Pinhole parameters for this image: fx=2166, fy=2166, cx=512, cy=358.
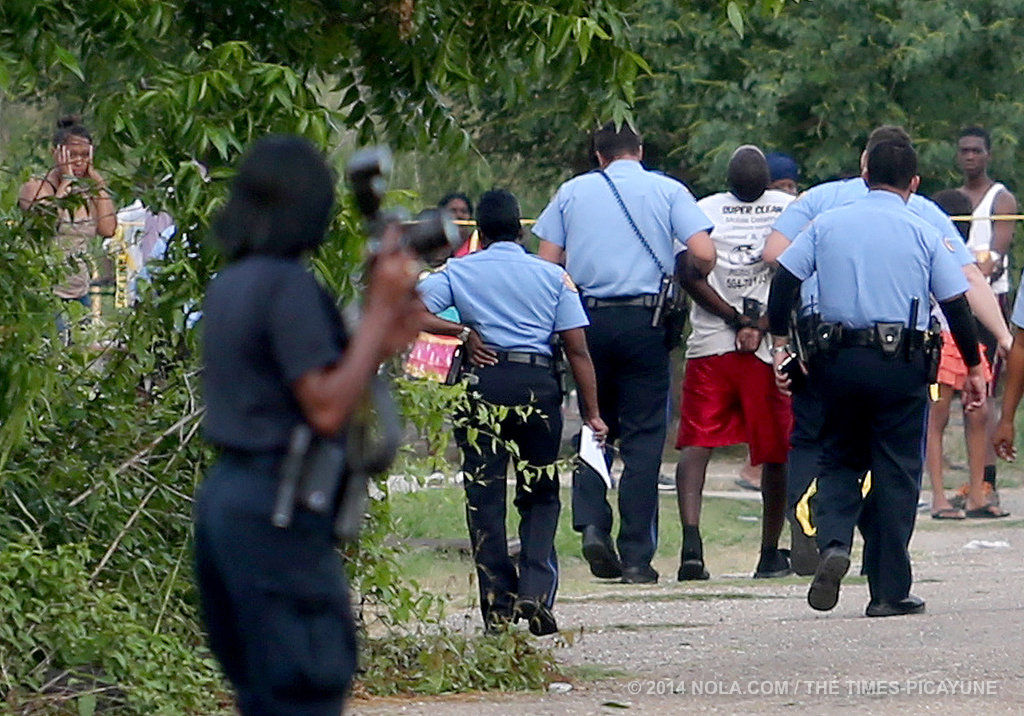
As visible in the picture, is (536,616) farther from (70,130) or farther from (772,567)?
(772,567)

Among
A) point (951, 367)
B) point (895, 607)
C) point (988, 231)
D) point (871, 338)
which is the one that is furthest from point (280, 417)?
point (988, 231)

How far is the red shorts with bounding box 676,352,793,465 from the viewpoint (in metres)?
11.0

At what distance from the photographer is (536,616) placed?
8.51 meters

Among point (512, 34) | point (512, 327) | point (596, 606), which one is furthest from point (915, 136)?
point (512, 34)

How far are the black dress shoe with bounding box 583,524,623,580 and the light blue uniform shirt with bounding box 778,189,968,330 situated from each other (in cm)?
200

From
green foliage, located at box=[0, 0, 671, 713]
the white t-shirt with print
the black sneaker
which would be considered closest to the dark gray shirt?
green foliage, located at box=[0, 0, 671, 713]

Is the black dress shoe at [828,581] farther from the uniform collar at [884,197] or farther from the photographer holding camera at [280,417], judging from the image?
the photographer holding camera at [280,417]

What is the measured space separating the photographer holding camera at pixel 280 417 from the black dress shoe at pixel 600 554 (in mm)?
6012

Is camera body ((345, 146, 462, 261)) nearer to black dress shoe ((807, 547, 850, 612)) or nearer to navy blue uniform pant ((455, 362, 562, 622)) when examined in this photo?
navy blue uniform pant ((455, 362, 562, 622))

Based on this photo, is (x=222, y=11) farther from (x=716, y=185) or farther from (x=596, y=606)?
(x=716, y=185)

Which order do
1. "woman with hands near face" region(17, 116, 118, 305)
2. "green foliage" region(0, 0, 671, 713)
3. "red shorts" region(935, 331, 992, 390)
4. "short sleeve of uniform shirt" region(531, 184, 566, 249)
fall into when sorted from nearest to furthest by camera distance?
"green foliage" region(0, 0, 671, 713) < "woman with hands near face" region(17, 116, 118, 305) < "short sleeve of uniform shirt" region(531, 184, 566, 249) < "red shorts" region(935, 331, 992, 390)

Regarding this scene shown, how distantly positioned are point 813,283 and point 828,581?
4.16 ft

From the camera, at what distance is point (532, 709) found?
7.05 m

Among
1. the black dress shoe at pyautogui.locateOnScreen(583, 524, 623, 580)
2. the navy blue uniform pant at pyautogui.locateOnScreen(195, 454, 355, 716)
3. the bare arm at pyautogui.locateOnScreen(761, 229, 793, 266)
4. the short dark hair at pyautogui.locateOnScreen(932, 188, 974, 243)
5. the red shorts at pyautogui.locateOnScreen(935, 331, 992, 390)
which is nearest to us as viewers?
the navy blue uniform pant at pyautogui.locateOnScreen(195, 454, 355, 716)
